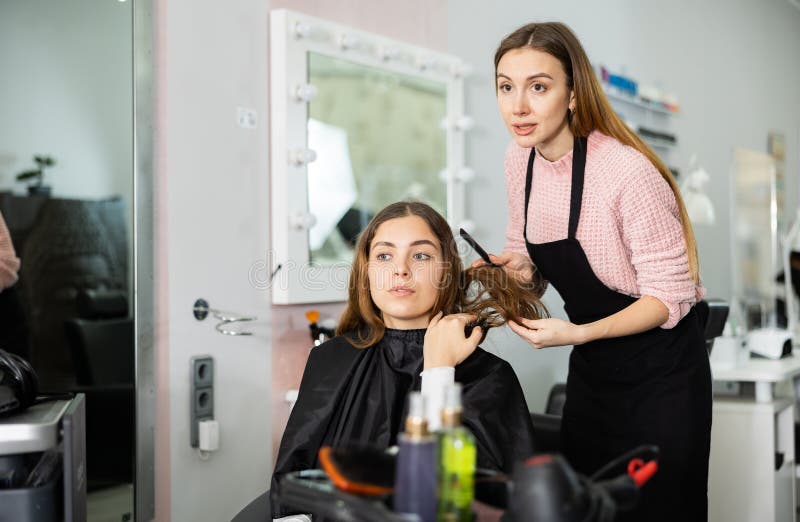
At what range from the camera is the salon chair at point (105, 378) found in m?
2.14

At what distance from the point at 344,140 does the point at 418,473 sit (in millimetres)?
2000

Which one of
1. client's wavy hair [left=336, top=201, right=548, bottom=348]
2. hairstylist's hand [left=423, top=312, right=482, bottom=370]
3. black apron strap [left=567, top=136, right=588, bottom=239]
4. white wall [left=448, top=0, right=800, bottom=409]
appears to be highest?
white wall [left=448, top=0, right=800, bottom=409]

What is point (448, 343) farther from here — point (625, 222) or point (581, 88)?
point (581, 88)

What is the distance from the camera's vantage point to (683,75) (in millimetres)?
5082

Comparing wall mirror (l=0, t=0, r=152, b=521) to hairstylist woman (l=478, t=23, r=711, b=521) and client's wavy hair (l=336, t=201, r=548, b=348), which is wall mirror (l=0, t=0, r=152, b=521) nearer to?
client's wavy hair (l=336, t=201, r=548, b=348)

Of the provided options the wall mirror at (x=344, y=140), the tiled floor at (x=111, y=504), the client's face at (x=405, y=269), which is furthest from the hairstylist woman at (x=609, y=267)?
the tiled floor at (x=111, y=504)

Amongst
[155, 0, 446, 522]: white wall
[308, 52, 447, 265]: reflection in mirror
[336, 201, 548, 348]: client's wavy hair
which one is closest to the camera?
[336, 201, 548, 348]: client's wavy hair

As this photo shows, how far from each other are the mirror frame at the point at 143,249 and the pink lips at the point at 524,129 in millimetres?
1053

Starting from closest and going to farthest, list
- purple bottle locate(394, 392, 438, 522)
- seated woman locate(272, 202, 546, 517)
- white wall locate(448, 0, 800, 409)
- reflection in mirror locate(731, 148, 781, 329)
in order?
1. purple bottle locate(394, 392, 438, 522)
2. seated woman locate(272, 202, 546, 517)
3. white wall locate(448, 0, 800, 409)
4. reflection in mirror locate(731, 148, 781, 329)

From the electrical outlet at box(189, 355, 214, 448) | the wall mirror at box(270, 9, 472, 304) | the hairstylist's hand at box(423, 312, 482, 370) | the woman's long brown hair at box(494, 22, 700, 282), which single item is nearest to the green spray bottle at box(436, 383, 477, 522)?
the hairstylist's hand at box(423, 312, 482, 370)

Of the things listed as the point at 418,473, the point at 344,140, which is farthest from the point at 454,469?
the point at 344,140

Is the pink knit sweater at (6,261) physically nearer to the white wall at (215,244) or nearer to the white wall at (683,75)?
the white wall at (215,244)

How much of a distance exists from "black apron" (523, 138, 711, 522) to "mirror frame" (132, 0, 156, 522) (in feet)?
3.55

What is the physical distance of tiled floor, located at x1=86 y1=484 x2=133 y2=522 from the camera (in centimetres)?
213
